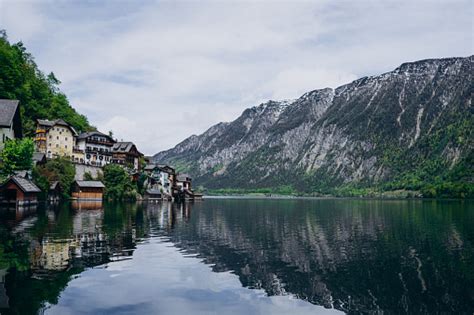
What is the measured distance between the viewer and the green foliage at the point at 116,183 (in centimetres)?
12488

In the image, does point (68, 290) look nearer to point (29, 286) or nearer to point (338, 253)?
point (29, 286)

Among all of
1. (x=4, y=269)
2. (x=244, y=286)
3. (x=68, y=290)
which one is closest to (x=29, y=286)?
(x=68, y=290)

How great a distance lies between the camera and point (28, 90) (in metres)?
123

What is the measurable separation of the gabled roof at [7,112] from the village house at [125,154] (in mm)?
64839

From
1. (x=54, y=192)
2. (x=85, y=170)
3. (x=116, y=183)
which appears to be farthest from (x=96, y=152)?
(x=54, y=192)

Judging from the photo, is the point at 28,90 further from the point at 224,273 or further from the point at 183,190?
the point at 224,273

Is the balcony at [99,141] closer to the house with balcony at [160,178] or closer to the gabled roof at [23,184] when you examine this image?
the house with balcony at [160,178]

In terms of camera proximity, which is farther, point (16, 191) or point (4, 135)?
point (4, 135)

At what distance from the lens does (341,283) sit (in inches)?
1102

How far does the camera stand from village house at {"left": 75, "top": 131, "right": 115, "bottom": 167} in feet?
456

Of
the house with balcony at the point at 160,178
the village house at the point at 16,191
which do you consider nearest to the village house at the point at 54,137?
the house with balcony at the point at 160,178

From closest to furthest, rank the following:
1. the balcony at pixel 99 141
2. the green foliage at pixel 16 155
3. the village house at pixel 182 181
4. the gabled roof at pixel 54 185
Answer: the green foliage at pixel 16 155 < the gabled roof at pixel 54 185 < the balcony at pixel 99 141 < the village house at pixel 182 181

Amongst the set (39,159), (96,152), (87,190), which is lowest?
(87,190)

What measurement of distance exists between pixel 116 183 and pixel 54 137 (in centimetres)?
2410
